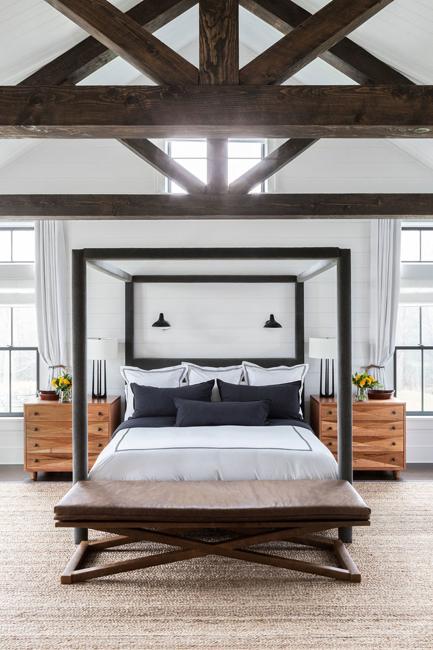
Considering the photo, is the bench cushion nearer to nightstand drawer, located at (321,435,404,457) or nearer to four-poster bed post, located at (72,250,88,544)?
four-poster bed post, located at (72,250,88,544)

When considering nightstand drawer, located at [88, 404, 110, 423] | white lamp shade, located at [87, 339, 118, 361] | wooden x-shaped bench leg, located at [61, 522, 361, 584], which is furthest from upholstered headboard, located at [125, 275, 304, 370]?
wooden x-shaped bench leg, located at [61, 522, 361, 584]

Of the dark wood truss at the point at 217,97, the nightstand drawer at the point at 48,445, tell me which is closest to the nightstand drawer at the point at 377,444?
the nightstand drawer at the point at 48,445

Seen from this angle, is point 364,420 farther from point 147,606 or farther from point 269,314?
point 147,606

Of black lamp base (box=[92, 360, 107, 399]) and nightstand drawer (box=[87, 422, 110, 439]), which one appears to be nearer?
nightstand drawer (box=[87, 422, 110, 439])

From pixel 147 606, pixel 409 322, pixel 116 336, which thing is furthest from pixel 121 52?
pixel 409 322

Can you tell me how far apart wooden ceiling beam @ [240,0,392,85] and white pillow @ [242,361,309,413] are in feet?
10.9

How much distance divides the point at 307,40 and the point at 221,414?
3131 millimetres

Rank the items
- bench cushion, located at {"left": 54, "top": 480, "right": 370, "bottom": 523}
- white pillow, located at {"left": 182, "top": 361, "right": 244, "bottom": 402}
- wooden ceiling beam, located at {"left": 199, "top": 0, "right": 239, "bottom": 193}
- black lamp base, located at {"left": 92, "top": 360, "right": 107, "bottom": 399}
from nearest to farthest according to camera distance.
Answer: wooden ceiling beam, located at {"left": 199, "top": 0, "right": 239, "bottom": 193}
bench cushion, located at {"left": 54, "top": 480, "right": 370, "bottom": 523}
white pillow, located at {"left": 182, "top": 361, "right": 244, "bottom": 402}
black lamp base, located at {"left": 92, "top": 360, "right": 107, "bottom": 399}

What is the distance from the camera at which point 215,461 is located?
3.74m

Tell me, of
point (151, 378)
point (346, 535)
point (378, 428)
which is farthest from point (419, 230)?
point (346, 535)

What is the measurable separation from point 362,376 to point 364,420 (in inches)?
21.0

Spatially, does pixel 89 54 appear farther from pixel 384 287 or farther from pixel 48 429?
pixel 384 287

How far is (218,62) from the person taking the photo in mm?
2480

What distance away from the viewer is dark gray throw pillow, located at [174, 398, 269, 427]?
468 centimetres
